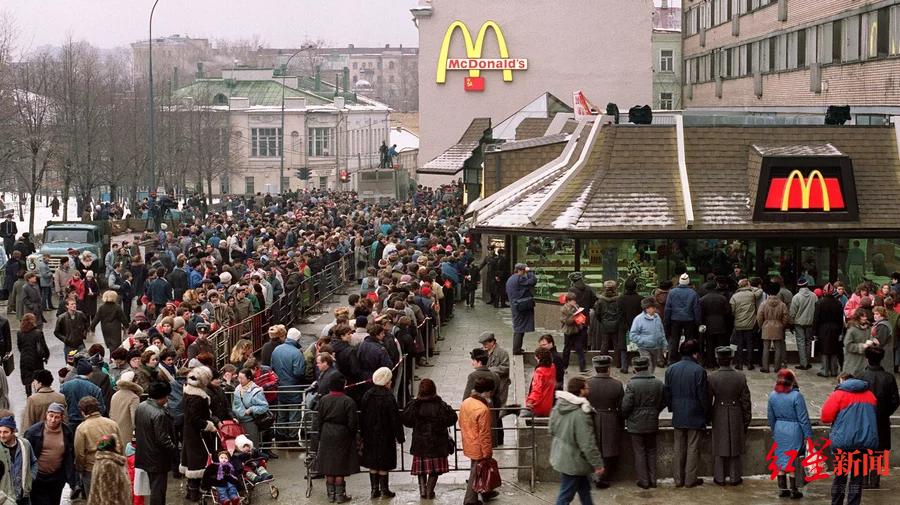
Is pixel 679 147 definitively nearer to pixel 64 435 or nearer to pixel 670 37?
pixel 64 435

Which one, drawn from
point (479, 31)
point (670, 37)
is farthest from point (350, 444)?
point (670, 37)

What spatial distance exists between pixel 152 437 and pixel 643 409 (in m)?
5.23

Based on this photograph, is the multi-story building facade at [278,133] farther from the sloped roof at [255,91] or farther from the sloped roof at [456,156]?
the sloped roof at [456,156]

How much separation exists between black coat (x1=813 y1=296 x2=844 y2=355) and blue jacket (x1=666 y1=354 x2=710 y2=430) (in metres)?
5.66

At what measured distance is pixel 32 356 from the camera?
19.9 meters

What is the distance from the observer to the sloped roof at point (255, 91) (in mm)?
103875

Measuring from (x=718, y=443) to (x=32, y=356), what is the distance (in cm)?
997

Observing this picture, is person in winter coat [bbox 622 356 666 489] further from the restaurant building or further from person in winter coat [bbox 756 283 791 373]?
the restaurant building

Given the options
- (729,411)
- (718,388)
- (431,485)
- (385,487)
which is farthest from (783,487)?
(385,487)

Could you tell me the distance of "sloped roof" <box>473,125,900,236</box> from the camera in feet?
79.9

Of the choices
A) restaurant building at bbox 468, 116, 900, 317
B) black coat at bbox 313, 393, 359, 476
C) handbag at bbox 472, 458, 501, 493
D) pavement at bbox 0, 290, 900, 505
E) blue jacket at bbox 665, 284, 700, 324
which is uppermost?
restaurant building at bbox 468, 116, 900, 317

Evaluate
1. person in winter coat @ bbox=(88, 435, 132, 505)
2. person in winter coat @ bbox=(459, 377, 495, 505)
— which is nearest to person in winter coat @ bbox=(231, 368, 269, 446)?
person in winter coat @ bbox=(459, 377, 495, 505)

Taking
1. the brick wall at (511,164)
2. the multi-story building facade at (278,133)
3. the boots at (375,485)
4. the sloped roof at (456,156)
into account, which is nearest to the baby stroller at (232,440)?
the boots at (375,485)

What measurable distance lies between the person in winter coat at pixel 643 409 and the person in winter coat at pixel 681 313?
5319mm
